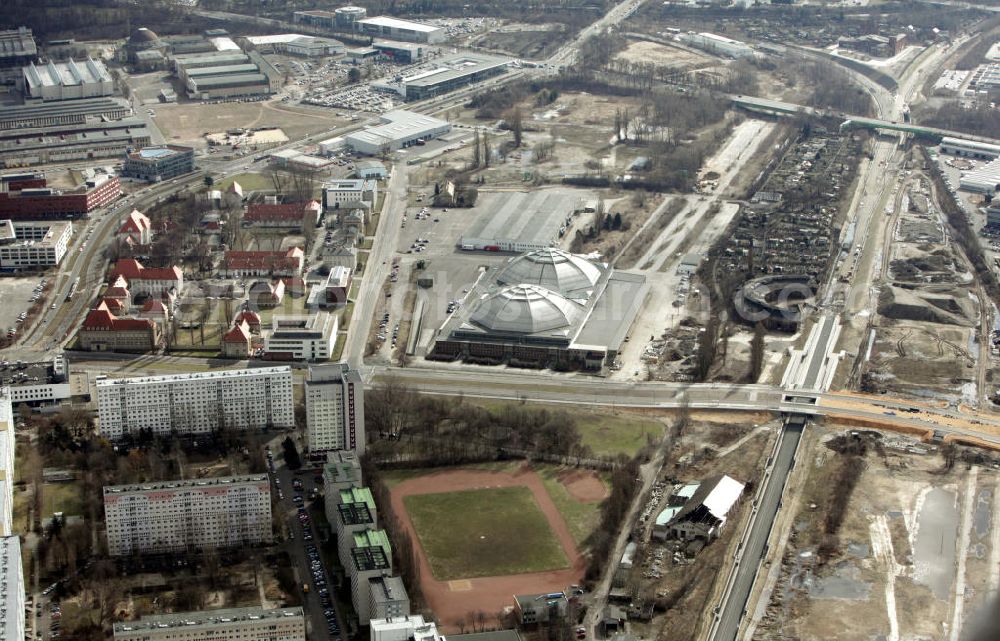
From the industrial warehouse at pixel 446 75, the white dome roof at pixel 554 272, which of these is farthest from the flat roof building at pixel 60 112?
the white dome roof at pixel 554 272

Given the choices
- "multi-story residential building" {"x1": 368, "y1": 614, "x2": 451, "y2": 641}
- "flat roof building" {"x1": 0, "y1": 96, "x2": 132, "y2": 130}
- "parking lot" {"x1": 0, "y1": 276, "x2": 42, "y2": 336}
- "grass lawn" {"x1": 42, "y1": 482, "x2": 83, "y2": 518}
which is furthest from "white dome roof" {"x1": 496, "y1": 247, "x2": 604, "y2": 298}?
"flat roof building" {"x1": 0, "y1": 96, "x2": 132, "y2": 130}

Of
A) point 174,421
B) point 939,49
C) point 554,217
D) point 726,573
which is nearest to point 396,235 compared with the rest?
point 554,217

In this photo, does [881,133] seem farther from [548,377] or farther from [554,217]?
[548,377]

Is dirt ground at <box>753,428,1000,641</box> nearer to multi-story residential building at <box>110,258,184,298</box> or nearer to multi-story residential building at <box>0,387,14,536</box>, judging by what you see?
multi-story residential building at <box>0,387,14,536</box>

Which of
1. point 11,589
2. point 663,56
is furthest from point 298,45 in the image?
point 11,589

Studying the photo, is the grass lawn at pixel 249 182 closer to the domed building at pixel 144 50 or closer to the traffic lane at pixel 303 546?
the domed building at pixel 144 50

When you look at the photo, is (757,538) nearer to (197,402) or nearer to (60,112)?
(197,402)
